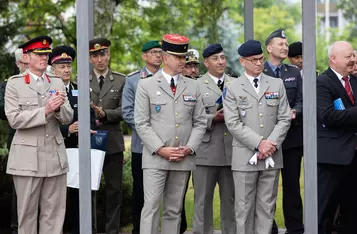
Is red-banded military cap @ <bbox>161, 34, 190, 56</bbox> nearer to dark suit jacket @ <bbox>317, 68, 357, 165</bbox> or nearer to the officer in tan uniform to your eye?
the officer in tan uniform

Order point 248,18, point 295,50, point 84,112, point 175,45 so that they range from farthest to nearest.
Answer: point 248,18 < point 295,50 < point 175,45 < point 84,112

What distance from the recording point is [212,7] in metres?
15.8

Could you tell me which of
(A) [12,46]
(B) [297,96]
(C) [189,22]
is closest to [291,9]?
(C) [189,22]

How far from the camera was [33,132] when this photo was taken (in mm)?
7844

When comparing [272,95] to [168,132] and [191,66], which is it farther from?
[191,66]

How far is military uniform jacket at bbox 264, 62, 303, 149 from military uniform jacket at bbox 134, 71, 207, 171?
109 centimetres

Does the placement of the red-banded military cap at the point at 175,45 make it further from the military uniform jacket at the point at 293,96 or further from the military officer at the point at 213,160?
the military uniform jacket at the point at 293,96

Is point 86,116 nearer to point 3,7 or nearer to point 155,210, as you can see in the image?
point 155,210

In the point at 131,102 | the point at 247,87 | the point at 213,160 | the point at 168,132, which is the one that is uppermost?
the point at 247,87

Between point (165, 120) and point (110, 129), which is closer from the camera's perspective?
point (165, 120)

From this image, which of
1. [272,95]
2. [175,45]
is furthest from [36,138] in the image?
[272,95]

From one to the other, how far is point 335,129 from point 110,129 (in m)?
2.35

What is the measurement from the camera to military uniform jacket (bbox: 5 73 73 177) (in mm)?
7777

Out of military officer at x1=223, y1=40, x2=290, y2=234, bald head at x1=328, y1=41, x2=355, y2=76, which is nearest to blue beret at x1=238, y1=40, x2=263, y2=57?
military officer at x1=223, y1=40, x2=290, y2=234
